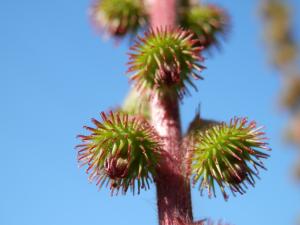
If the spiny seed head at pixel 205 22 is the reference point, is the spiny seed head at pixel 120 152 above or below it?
below

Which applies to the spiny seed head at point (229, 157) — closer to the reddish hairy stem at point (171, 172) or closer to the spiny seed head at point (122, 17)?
the reddish hairy stem at point (171, 172)

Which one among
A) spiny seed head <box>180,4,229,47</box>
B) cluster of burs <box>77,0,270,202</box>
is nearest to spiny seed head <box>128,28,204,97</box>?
cluster of burs <box>77,0,270,202</box>

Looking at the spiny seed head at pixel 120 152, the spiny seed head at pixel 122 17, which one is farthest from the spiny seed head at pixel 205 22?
the spiny seed head at pixel 120 152

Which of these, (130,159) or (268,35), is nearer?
(130,159)

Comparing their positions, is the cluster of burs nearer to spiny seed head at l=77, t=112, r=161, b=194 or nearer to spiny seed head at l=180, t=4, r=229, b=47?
spiny seed head at l=77, t=112, r=161, b=194

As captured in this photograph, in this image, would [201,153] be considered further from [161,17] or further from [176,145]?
[161,17]

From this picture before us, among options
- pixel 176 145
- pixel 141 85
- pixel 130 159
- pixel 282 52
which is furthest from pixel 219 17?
pixel 282 52
